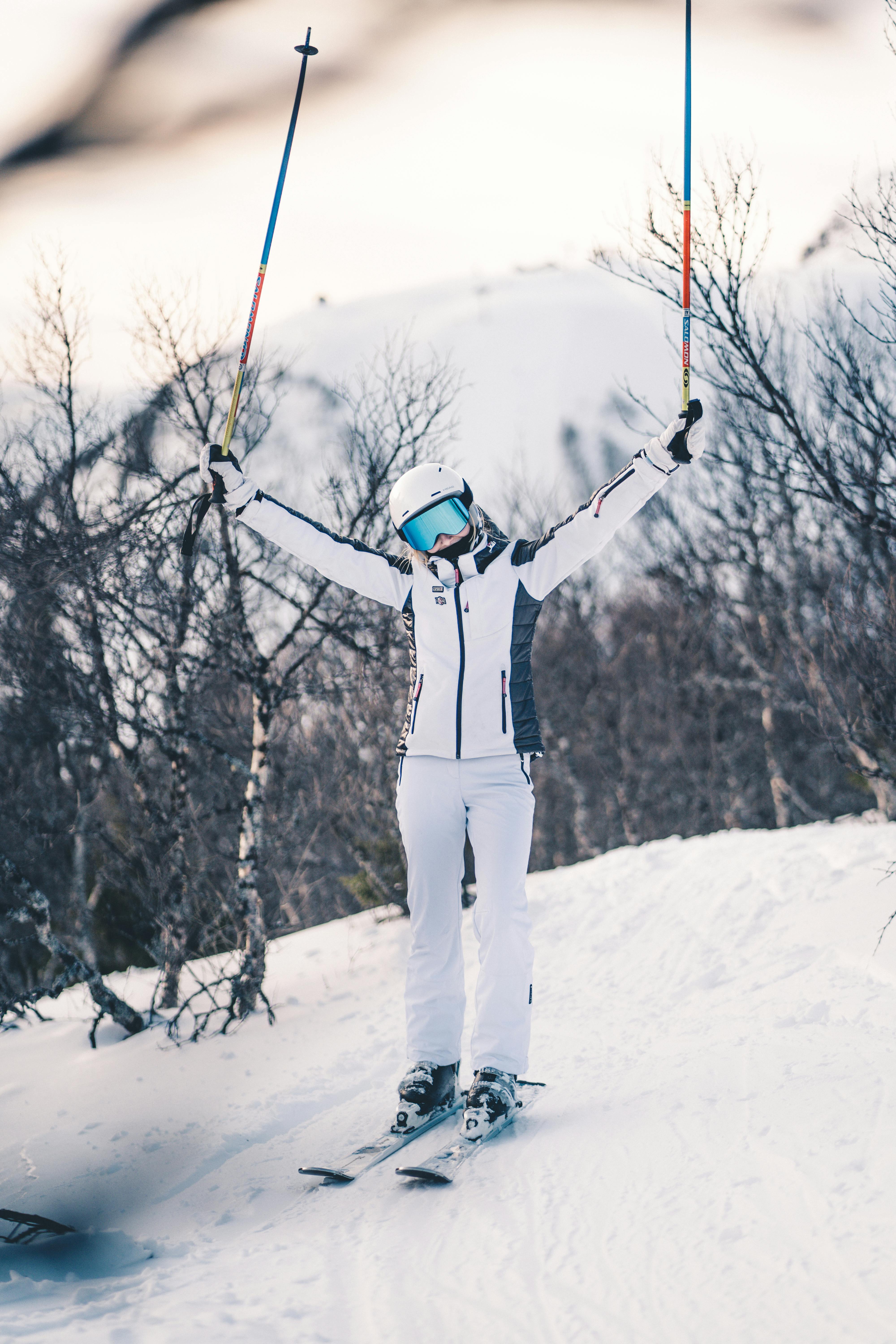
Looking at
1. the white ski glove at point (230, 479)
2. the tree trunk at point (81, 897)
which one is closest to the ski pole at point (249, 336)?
the white ski glove at point (230, 479)

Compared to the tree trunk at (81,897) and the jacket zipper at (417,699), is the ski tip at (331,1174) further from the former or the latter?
the tree trunk at (81,897)

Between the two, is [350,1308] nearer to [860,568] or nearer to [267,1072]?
[267,1072]

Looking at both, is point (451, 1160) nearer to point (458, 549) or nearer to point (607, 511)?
point (458, 549)

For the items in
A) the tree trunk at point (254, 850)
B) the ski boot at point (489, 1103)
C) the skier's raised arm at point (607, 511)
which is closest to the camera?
the ski boot at point (489, 1103)

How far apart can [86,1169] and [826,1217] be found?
291cm

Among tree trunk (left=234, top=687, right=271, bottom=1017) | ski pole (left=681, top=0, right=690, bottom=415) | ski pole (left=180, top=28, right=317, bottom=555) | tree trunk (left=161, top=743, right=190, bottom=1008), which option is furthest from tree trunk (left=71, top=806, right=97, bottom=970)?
ski pole (left=681, top=0, right=690, bottom=415)

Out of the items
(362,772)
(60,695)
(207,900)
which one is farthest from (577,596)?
(207,900)

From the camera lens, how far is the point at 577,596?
86.9 feet

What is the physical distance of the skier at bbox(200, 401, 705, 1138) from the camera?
363cm

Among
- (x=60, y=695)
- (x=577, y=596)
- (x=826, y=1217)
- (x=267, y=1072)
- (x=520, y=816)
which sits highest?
(x=577, y=596)

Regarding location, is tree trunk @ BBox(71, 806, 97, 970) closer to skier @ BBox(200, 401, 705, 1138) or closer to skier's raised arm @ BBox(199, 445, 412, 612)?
skier's raised arm @ BBox(199, 445, 412, 612)

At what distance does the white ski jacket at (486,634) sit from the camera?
3713 mm

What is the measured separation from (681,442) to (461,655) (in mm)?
1149

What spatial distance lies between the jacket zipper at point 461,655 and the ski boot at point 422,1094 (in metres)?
1.22
